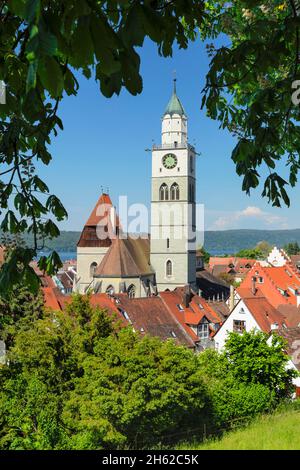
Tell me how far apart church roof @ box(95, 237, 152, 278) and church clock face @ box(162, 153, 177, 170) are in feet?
35.3

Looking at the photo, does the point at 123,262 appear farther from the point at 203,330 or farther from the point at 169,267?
the point at 203,330

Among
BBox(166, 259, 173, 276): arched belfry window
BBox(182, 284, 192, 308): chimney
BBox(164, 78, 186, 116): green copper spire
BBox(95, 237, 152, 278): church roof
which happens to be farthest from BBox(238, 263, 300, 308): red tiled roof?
BBox(164, 78, 186, 116): green copper spire

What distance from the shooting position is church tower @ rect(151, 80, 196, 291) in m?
59.8

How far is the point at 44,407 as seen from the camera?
1464 cm

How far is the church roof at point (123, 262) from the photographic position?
173 feet

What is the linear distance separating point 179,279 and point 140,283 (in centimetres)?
692

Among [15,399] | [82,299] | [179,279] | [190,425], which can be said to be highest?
[179,279]

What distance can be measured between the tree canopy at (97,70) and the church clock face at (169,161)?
57.6 m

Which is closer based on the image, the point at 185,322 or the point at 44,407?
the point at 44,407

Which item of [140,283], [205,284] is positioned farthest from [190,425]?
[205,284]

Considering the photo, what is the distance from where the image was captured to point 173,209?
6212cm

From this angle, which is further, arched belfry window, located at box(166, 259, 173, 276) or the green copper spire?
the green copper spire

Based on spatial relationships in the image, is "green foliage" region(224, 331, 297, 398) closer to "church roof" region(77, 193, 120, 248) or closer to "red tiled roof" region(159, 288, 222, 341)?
"red tiled roof" region(159, 288, 222, 341)
